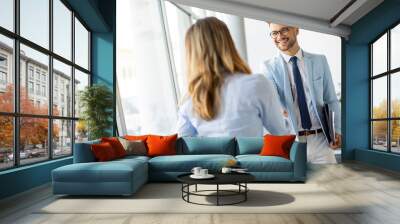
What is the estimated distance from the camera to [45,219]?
3.51 meters

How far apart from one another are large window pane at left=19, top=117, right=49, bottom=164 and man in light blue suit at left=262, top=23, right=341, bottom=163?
13.5ft

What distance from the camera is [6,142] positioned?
15.4ft

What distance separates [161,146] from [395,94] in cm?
482

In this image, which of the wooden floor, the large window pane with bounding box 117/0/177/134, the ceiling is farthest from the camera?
the large window pane with bounding box 117/0/177/134

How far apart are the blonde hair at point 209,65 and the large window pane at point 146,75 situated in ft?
25.3

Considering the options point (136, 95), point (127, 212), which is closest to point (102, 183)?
point (127, 212)

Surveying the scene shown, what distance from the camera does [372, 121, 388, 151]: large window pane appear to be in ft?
27.3

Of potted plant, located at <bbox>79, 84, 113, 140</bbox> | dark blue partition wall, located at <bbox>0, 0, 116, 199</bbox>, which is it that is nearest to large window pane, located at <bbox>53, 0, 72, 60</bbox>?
dark blue partition wall, located at <bbox>0, 0, 116, 199</bbox>

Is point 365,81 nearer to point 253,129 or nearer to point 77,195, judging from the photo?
point 77,195

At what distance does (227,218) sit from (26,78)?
3400 mm

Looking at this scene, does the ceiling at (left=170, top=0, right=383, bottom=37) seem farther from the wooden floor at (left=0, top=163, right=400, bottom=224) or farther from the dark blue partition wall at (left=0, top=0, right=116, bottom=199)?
the wooden floor at (left=0, top=163, right=400, bottom=224)

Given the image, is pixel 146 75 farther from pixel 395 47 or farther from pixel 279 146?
pixel 395 47

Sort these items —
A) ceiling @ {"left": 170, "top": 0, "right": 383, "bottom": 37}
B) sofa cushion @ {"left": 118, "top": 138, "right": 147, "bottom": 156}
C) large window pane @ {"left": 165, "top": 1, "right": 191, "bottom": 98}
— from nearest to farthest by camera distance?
sofa cushion @ {"left": 118, "top": 138, "right": 147, "bottom": 156}
ceiling @ {"left": 170, "top": 0, "right": 383, "bottom": 37}
large window pane @ {"left": 165, "top": 1, "right": 191, "bottom": 98}

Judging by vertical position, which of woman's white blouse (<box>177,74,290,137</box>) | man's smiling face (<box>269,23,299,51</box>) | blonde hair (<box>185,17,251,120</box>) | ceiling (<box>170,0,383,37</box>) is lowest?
woman's white blouse (<box>177,74,290,137</box>)
